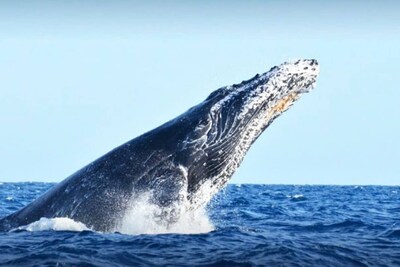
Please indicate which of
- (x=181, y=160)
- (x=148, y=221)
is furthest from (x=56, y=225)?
(x=181, y=160)

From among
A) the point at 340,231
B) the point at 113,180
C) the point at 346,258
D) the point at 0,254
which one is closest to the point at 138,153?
the point at 113,180

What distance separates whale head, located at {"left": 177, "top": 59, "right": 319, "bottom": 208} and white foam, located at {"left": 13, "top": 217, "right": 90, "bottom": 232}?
5.69 feet

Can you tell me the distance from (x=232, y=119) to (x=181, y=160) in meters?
1.10

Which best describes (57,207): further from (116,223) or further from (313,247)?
(313,247)

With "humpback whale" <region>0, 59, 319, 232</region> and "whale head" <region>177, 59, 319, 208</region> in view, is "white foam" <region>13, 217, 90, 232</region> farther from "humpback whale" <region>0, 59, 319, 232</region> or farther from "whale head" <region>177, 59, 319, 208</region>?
"whale head" <region>177, 59, 319, 208</region>

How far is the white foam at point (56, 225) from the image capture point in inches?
387

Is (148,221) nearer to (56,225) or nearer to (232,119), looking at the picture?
(56,225)

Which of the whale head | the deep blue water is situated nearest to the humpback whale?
the whale head

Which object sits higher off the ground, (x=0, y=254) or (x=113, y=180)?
(x=113, y=180)

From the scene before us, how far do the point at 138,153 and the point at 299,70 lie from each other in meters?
2.89

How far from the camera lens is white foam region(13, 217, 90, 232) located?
982 centimetres

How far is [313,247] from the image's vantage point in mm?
9242

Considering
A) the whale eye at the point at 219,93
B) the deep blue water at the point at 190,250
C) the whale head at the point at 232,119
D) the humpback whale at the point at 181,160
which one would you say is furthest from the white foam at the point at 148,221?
the whale eye at the point at 219,93

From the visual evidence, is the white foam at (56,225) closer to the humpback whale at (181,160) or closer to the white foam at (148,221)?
the humpback whale at (181,160)
